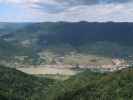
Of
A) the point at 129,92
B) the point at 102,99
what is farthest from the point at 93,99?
the point at 129,92

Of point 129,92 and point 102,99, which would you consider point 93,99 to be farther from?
point 129,92
